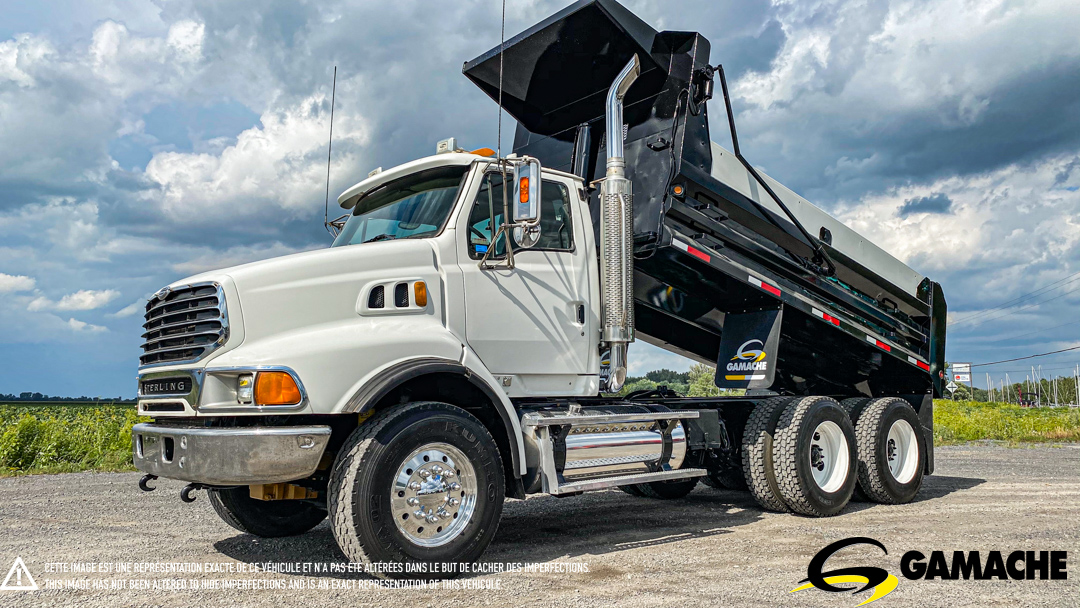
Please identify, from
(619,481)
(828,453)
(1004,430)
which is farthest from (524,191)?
(1004,430)

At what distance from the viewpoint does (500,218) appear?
5.62 meters

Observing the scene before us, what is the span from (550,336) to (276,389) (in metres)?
2.21

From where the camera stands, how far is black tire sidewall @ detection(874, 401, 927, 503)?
811 cm

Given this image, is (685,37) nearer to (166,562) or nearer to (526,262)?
(526,262)

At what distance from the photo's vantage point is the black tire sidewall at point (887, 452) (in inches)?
319

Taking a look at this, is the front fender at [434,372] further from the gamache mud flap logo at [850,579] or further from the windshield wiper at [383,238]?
the gamache mud flap logo at [850,579]

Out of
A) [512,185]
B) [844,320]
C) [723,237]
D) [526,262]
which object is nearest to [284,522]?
[526,262]

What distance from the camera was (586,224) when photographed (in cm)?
637

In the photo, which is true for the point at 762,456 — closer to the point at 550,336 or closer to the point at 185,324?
the point at 550,336

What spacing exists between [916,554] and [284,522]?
15.2 ft

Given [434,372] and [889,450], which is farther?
[889,450]

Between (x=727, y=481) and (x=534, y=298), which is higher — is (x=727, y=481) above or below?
below

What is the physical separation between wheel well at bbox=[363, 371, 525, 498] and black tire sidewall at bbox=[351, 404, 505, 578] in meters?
0.28

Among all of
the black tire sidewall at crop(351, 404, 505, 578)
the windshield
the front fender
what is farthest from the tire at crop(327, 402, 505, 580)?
the windshield
